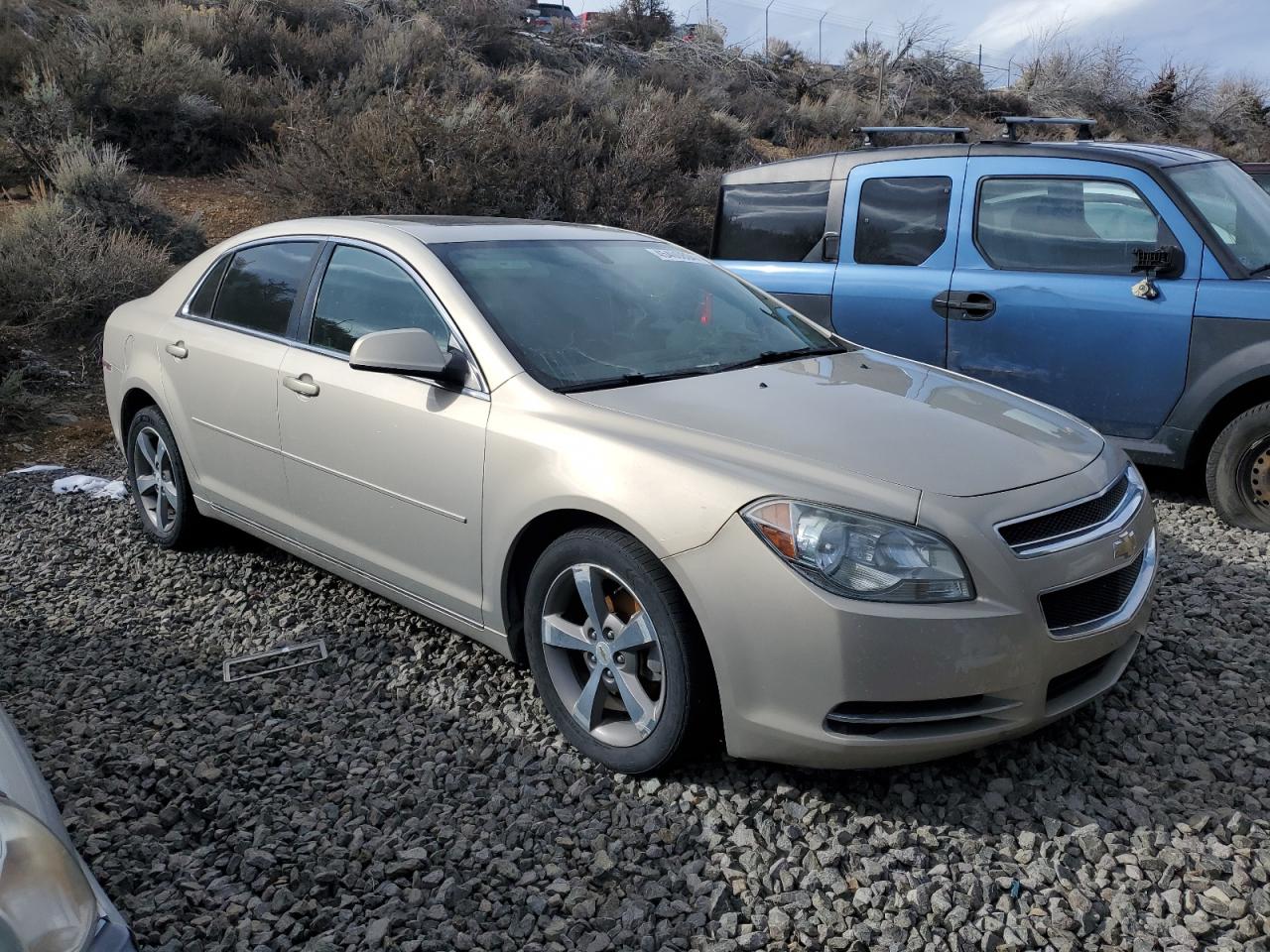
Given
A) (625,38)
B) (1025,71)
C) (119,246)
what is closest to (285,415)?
(119,246)

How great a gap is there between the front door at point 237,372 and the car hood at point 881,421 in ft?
5.31

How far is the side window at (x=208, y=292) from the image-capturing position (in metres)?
4.88

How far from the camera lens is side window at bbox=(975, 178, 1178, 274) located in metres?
5.41

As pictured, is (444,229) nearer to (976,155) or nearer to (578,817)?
(578,817)

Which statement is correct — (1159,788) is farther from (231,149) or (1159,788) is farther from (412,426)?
(231,149)

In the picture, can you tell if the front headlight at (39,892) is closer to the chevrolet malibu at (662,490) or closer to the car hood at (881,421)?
the chevrolet malibu at (662,490)

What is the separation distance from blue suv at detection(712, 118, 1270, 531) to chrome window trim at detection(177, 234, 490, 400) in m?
3.09

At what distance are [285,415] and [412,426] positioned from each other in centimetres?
81

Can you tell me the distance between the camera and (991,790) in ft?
10.2

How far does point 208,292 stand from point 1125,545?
13.0ft

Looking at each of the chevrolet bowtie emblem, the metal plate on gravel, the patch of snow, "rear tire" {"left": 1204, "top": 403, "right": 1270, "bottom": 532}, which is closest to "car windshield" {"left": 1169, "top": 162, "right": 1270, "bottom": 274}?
"rear tire" {"left": 1204, "top": 403, "right": 1270, "bottom": 532}

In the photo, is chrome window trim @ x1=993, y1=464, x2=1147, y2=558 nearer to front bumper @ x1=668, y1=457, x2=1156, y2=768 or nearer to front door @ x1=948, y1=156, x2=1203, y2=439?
front bumper @ x1=668, y1=457, x2=1156, y2=768

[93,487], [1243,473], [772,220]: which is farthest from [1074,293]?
[93,487]

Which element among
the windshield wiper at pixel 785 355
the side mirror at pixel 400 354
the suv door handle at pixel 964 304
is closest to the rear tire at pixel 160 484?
the side mirror at pixel 400 354
